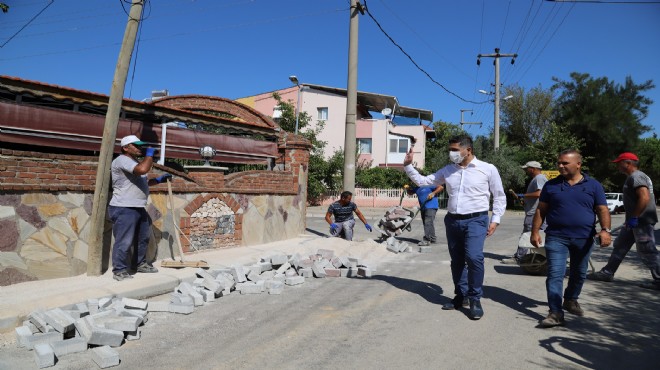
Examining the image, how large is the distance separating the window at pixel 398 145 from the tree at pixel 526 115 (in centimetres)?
961

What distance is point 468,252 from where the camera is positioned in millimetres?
5027

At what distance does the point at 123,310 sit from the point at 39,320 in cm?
70

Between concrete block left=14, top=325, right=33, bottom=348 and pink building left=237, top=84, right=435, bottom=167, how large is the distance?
34037 mm

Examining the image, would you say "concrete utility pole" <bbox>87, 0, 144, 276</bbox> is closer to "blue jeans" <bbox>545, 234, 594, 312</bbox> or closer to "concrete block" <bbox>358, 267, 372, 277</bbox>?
"concrete block" <bbox>358, 267, 372, 277</bbox>

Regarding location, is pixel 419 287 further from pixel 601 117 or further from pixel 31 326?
pixel 601 117

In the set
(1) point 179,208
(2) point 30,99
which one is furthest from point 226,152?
(2) point 30,99

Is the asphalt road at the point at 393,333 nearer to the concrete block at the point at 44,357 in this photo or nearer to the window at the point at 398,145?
the concrete block at the point at 44,357

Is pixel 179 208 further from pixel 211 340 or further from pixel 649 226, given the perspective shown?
pixel 649 226

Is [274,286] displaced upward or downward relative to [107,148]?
downward

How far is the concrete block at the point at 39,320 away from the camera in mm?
4234

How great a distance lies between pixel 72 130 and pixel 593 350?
8202mm

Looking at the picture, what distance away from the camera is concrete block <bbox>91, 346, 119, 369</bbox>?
11.8 ft

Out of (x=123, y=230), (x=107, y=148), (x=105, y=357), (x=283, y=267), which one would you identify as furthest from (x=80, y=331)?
(x=283, y=267)

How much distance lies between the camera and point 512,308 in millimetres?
5391
